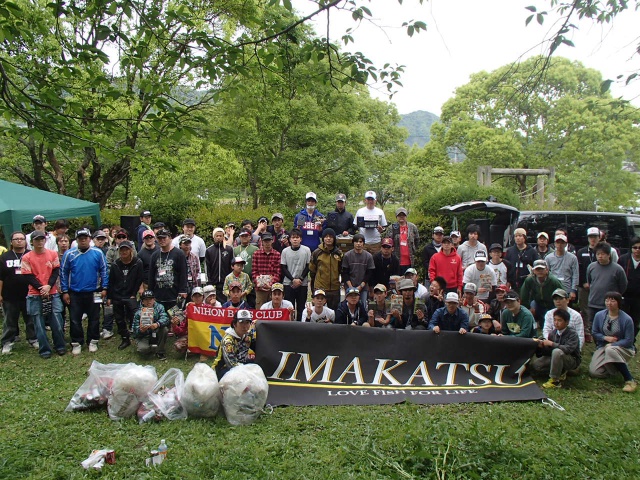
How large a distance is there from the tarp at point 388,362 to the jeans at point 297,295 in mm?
1548

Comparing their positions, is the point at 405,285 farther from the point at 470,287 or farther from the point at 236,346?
the point at 236,346

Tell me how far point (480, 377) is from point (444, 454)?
225 cm

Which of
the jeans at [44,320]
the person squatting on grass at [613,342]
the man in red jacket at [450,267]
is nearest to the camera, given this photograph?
the person squatting on grass at [613,342]

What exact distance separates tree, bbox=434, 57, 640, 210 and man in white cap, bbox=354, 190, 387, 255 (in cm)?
1181

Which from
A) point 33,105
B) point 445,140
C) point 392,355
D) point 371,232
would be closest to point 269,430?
point 392,355

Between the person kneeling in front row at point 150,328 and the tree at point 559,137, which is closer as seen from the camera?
the person kneeling in front row at point 150,328

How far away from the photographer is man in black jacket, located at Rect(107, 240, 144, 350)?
25.7ft

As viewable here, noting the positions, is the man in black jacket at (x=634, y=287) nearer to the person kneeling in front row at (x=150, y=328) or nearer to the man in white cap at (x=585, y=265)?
the man in white cap at (x=585, y=265)

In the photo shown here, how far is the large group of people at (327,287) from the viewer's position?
676cm

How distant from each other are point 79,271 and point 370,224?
15.6 feet

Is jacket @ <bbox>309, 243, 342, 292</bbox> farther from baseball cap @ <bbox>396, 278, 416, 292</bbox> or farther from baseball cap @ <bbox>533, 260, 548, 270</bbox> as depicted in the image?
baseball cap @ <bbox>533, 260, 548, 270</bbox>

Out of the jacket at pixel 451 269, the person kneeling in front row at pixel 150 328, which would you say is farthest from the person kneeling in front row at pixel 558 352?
the person kneeling in front row at pixel 150 328

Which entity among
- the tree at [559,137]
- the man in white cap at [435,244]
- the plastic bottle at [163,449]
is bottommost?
the plastic bottle at [163,449]

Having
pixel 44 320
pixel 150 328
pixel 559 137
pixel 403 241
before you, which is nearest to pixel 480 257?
pixel 403 241
